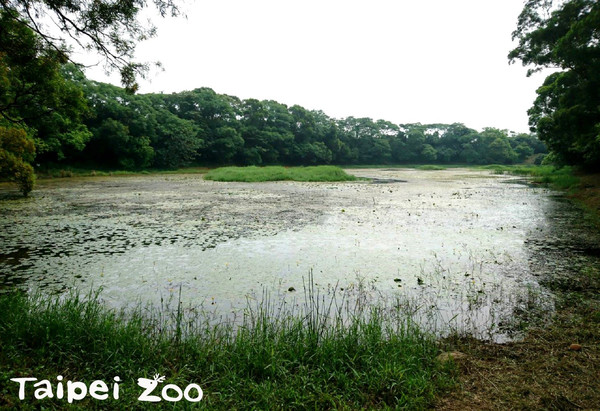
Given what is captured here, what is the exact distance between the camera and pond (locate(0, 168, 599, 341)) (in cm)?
609

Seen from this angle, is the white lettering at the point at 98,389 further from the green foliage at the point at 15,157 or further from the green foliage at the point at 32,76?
the green foliage at the point at 15,157

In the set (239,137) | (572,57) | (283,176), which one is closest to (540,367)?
(572,57)

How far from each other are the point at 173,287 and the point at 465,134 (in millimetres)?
127277

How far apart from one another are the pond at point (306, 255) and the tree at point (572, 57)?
559 cm

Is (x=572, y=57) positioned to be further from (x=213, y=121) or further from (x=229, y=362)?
(x=213, y=121)

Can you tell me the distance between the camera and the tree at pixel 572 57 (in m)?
16.0

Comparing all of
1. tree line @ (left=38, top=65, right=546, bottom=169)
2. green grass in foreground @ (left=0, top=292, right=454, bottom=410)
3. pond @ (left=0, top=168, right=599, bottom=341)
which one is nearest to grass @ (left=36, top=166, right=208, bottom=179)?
tree line @ (left=38, top=65, right=546, bottom=169)

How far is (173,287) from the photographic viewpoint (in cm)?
658

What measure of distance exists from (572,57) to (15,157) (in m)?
28.3

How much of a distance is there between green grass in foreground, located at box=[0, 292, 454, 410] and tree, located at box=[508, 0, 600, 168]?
531 inches

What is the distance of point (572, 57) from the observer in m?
16.6

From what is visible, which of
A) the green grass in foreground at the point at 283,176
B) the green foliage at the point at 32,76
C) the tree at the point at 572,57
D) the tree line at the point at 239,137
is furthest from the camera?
the tree line at the point at 239,137

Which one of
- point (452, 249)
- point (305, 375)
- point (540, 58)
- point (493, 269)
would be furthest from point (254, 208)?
point (540, 58)

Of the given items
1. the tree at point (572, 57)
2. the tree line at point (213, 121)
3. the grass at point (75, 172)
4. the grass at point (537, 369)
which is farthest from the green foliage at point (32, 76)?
the grass at point (75, 172)
